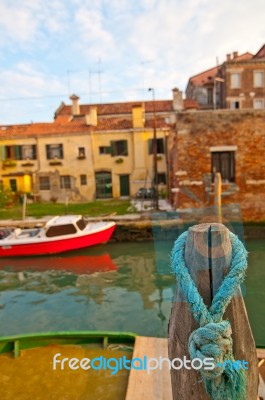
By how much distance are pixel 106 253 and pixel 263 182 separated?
785cm

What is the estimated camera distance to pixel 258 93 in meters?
32.5

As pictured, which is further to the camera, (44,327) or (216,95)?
(216,95)

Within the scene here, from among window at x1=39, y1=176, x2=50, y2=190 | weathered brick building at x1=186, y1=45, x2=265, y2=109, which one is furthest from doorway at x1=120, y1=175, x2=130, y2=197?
weathered brick building at x1=186, y1=45, x2=265, y2=109

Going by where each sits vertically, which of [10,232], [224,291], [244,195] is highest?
[224,291]

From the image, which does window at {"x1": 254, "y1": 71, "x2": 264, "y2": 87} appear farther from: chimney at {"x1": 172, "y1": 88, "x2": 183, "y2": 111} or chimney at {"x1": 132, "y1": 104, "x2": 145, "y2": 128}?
chimney at {"x1": 132, "y1": 104, "x2": 145, "y2": 128}

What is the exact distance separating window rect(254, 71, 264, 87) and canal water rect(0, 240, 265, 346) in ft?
79.3

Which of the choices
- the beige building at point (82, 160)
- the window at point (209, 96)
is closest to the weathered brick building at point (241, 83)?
the window at point (209, 96)

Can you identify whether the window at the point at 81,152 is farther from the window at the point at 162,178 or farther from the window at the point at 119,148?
the window at the point at 162,178

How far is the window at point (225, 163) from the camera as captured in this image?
14750 millimetres

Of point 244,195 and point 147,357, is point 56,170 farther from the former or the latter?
point 147,357

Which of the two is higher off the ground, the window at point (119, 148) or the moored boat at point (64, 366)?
the window at point (119, 148)

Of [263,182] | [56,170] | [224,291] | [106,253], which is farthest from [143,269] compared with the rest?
[56,170]

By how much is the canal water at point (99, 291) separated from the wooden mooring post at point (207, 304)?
4.06 meters

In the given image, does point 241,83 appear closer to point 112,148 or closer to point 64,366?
point 112,148
